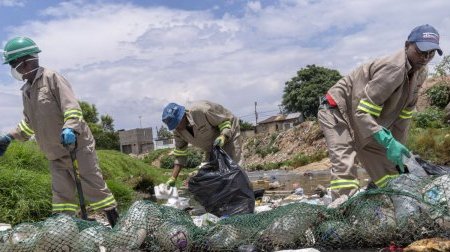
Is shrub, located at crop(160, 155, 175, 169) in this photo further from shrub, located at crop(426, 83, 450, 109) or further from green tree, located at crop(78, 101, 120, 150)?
shrub, located at crop(426, 83, 450, 109)

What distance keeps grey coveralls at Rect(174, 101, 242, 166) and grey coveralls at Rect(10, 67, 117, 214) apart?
1.04 m

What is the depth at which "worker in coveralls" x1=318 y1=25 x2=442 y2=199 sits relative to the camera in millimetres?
3885

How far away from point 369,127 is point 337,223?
84 centimetres

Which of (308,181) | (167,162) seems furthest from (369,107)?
(167,162)

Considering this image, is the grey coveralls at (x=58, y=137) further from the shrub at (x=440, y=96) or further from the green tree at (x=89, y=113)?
the green tree at (x=89, y=113)

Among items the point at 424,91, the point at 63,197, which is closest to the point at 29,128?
the point at 63,197

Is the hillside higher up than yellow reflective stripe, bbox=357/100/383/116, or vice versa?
yellow reflective stripe, bbox=357/100/383/116

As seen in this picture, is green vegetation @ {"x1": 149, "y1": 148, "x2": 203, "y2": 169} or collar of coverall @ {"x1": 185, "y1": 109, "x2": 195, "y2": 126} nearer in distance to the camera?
collar of coverall @ {"x1": 185, "y1": 109, "x2": 195, "y2": 126}

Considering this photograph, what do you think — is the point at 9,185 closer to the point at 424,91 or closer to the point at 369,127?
the point at 369,127

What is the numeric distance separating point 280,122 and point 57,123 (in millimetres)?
47835

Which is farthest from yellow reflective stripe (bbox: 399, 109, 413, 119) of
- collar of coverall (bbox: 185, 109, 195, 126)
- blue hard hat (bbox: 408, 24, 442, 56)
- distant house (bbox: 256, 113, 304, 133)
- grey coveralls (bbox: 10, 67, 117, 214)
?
distant house (bbox: 256, 113, 304, 133)

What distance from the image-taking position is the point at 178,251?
354 centimetres

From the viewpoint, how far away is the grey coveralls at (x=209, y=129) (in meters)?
5.10

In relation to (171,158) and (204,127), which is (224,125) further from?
(171,158)
